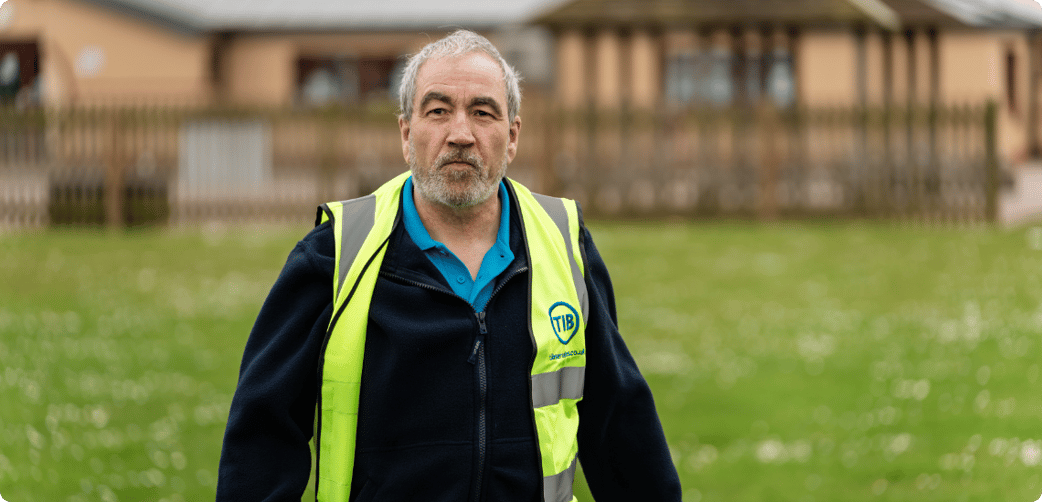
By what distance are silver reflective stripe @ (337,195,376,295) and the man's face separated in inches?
5.2

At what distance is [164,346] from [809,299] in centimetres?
546

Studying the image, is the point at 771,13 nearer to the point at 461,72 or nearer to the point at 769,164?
the point at 769,164

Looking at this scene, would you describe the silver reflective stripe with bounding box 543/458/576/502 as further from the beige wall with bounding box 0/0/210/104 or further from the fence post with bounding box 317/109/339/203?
the beige wall with bounding box 0/0/210/104

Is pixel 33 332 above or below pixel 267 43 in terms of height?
below

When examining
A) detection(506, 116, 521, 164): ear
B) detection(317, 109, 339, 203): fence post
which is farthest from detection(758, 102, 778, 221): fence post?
detection(506, 116, 521, 164): ear

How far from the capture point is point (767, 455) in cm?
553

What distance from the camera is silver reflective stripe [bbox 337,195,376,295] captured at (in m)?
2.41

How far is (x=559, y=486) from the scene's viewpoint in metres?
2.53

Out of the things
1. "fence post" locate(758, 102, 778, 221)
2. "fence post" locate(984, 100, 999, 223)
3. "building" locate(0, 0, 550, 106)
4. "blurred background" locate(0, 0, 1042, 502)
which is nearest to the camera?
"blurred background" locate(0, 0, 1042, 502)

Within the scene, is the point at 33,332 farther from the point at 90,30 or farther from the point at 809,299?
the point at 90,30

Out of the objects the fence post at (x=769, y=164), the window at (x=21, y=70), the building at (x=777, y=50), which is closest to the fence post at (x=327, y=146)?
the building at (x=777, y=50)

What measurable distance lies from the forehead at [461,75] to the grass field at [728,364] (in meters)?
3.03

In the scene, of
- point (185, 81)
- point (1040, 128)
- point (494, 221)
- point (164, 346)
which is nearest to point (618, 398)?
point (494, 221)

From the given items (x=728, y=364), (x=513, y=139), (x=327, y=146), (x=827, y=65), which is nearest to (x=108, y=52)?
(x=327, y=146)
